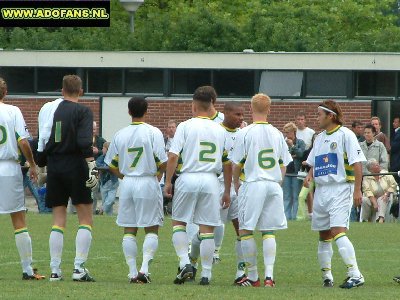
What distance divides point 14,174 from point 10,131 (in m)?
0.46

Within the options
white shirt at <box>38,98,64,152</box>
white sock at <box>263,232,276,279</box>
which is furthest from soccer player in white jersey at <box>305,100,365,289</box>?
white shirt at <box>38,98,64,152</box>

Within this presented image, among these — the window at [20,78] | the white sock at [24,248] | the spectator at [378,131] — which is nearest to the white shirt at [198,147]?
the white sock at [24,248]

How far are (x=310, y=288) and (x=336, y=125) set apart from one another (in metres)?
1.77

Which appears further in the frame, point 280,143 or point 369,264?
point 369,264

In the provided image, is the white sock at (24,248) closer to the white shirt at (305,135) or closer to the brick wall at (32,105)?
the white shirt at (305,135)

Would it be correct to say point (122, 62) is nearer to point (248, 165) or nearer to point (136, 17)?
point (136, 17)

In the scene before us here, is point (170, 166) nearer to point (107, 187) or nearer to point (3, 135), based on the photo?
point (3, 135)

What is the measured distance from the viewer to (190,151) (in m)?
14.2

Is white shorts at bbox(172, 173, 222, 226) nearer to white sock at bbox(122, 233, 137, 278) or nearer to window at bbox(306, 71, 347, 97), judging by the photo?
white sock at bbox(122, 233, 137, 278)

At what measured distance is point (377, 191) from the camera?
26156mm

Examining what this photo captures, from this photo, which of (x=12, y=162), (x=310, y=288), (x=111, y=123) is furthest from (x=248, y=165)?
(x=111, y=123)

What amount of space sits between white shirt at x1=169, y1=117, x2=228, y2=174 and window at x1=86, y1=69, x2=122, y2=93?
24324mm

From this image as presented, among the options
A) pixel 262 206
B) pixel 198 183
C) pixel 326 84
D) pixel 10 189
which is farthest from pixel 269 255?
pixel 326 84

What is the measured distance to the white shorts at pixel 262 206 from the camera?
1418 cm
